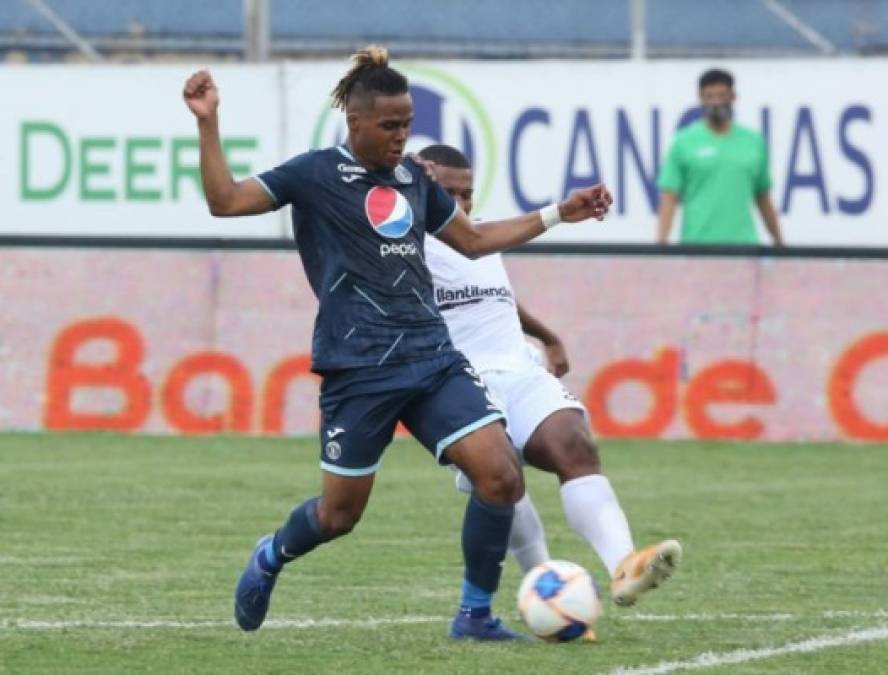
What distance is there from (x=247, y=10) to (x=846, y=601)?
9.55 meters

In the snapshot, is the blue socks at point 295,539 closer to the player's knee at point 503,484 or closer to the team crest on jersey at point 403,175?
the player's knee at point 503,484

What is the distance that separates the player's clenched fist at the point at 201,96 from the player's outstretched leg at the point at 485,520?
1.31 m

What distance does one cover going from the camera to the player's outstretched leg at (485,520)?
7629 millimetres

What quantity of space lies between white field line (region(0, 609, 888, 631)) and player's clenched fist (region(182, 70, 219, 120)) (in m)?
1.81

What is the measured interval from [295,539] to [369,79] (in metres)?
1.51

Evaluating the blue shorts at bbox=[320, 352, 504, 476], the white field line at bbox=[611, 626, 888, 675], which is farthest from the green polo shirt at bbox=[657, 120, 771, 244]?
the blue shorts at bbox=[320, 352, 504, 476]

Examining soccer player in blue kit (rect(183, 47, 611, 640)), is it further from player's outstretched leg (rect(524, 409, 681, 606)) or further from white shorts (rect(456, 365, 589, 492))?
white shorts (rect(456, 365, 589, 492))

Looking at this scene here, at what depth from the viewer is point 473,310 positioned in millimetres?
9094

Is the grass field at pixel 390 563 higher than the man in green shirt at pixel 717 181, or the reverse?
the man in green shirt at pixel 717 181

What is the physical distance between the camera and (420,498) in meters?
12.6

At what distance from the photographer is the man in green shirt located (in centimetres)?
1549

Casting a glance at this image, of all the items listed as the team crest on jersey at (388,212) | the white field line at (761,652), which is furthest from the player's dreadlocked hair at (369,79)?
the white field line at (761,652)

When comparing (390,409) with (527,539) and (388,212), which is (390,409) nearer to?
(388,212)

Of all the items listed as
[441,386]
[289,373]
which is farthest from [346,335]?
[289,373]
